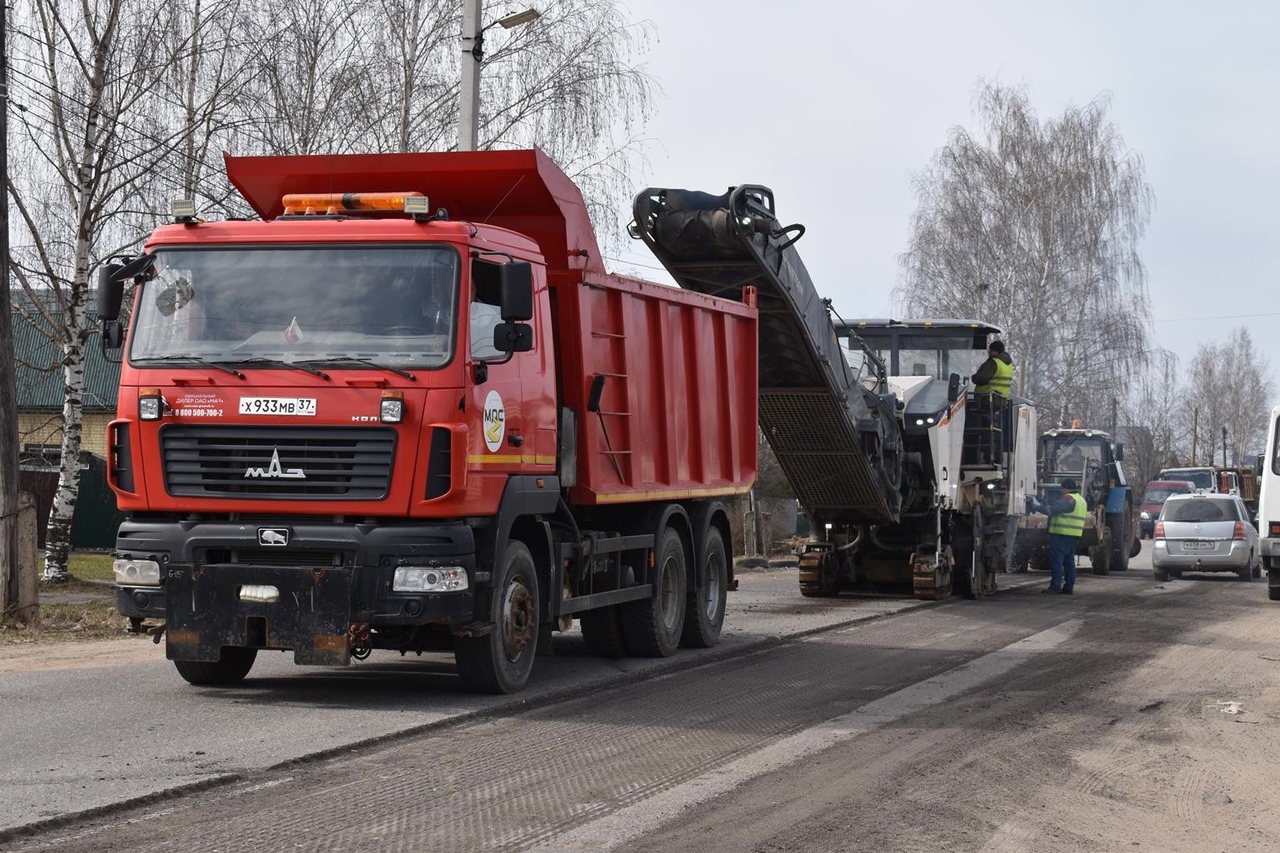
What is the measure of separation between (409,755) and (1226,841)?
3854 mm

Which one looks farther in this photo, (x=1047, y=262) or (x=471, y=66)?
(x=1047, y=262)

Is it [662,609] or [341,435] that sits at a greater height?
[341,435]

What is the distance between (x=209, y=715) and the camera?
8867 mm

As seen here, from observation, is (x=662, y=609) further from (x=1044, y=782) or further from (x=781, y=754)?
(x=1044, y=782)

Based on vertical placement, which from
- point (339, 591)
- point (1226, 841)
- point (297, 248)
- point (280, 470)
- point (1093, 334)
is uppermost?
point (1093, 334)

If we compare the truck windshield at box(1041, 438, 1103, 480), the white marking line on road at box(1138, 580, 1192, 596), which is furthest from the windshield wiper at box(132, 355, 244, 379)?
the truck windshield at box(1041, 438, 1103, 480)

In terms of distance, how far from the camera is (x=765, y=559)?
88.7 ft

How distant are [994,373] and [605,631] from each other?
362 inches

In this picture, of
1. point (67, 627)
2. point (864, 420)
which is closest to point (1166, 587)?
point (864, 420)

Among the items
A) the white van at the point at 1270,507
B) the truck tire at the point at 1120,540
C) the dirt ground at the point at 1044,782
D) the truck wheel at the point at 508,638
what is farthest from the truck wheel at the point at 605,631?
the truck tire at the point at 1120,540

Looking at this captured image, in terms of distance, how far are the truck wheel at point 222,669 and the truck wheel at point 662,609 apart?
3175mm

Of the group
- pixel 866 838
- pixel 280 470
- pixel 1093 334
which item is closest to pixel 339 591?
pixel 280 470

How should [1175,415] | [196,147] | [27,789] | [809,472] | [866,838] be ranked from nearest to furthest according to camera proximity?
1. [866,838]
2. [27,789]
3. [809,472]
4. [196,147]
5. [1175,415]

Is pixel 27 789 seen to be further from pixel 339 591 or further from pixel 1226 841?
pixel 1226 841
